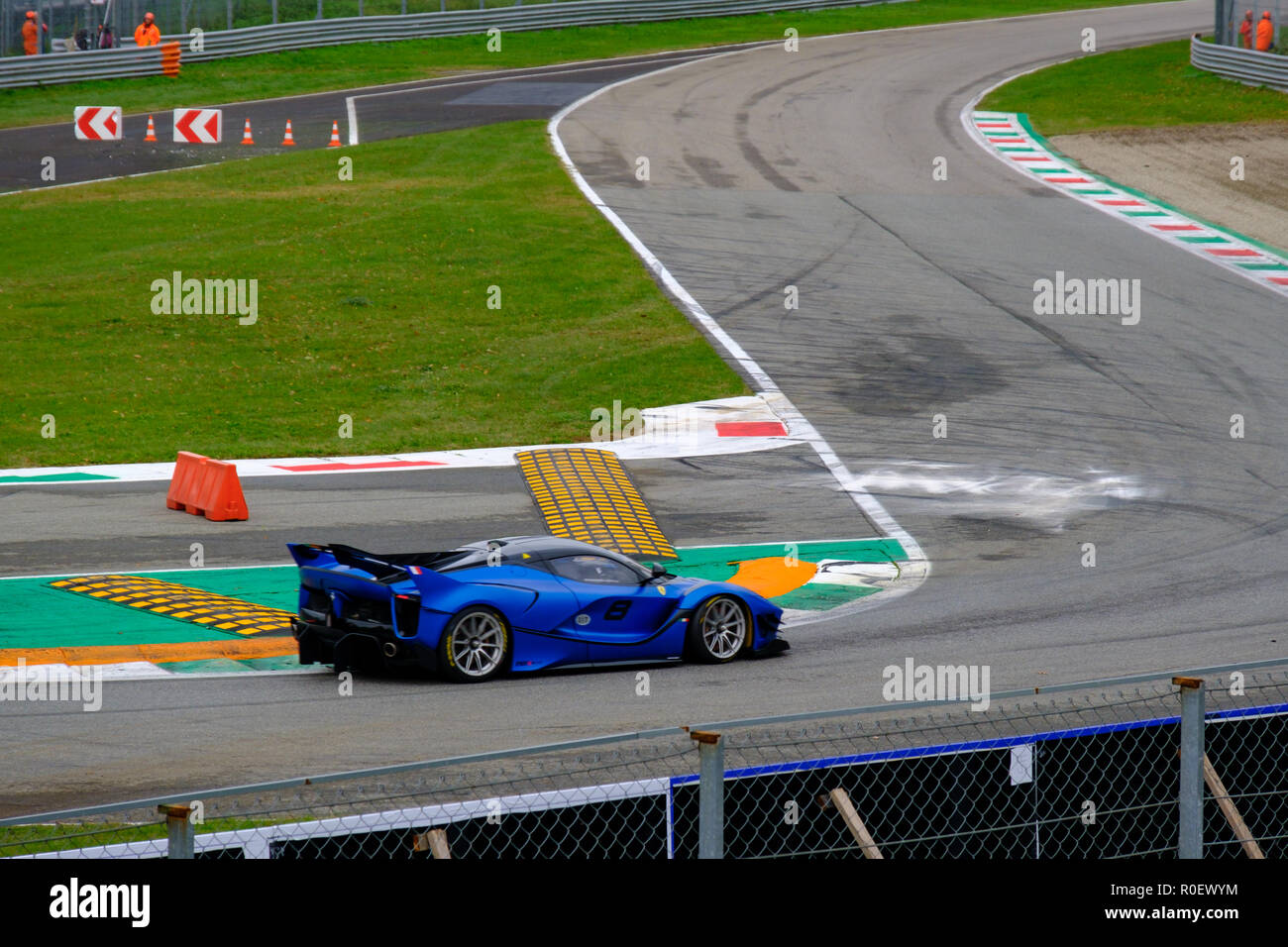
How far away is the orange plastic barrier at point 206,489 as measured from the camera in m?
18.0

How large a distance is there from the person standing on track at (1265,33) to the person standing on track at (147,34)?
96.3ft

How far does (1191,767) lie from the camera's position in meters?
6.32

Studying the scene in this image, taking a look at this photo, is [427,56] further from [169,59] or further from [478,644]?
[478,644]

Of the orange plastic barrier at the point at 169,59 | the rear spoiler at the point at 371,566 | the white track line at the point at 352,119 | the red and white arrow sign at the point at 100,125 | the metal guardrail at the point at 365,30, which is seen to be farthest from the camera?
the orange plastic barrier at the point at 169,59

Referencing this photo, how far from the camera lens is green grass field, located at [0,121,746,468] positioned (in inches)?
888

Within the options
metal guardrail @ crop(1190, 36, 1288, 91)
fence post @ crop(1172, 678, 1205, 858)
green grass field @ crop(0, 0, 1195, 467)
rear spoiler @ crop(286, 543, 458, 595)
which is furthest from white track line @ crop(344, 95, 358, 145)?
fence post @ crop(1172, 678, 1205, 858)

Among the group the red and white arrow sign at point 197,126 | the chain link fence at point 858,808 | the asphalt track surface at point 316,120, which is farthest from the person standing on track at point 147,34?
the chain link fence at point 858,808

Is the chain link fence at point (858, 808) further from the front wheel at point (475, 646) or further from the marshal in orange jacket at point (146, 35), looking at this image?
the marshal in orange jacket at point (146, 35)

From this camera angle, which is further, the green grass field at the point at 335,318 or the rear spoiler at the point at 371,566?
the green grass field at the point at 335,318

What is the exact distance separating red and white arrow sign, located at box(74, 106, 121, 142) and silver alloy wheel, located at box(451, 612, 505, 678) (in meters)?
27.8

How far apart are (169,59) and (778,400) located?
2582cm

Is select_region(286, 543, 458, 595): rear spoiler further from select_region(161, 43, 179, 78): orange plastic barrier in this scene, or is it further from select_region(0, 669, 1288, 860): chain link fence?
select_region(161, 43, 179, 78): orange plastic barrier
